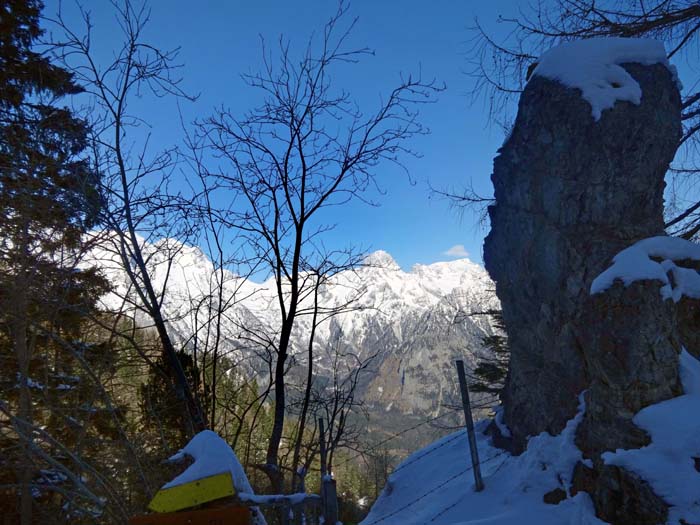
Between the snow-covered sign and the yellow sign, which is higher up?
the snow-covered sign

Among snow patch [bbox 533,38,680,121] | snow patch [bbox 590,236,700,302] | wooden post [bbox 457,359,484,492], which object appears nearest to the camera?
snow patch [bbox 590,236,700,302]

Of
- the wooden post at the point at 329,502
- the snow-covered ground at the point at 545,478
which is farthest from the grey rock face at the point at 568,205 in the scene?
the wooden post at the point at 329,502

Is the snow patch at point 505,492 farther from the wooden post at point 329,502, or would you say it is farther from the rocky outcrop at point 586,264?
the wooden post at point 329,502

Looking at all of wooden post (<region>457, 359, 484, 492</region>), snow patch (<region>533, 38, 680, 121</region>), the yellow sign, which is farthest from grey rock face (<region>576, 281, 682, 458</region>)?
the yellow sign

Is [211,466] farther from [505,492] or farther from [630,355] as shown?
[505,492]

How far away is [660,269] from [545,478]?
8.64ft

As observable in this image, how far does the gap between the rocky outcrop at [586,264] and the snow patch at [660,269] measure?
0.11 metres

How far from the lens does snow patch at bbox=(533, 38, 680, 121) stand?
17.2ft

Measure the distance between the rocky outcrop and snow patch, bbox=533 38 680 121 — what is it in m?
0.11

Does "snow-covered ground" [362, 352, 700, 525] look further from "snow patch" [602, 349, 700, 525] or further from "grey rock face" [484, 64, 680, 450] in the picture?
"grey rock face" [484, 64, 680, 450]

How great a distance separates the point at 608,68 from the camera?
17.7 feet

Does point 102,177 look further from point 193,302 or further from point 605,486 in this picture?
point 605,486

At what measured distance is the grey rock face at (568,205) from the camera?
5.12m

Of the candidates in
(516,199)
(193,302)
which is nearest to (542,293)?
(516,199)
